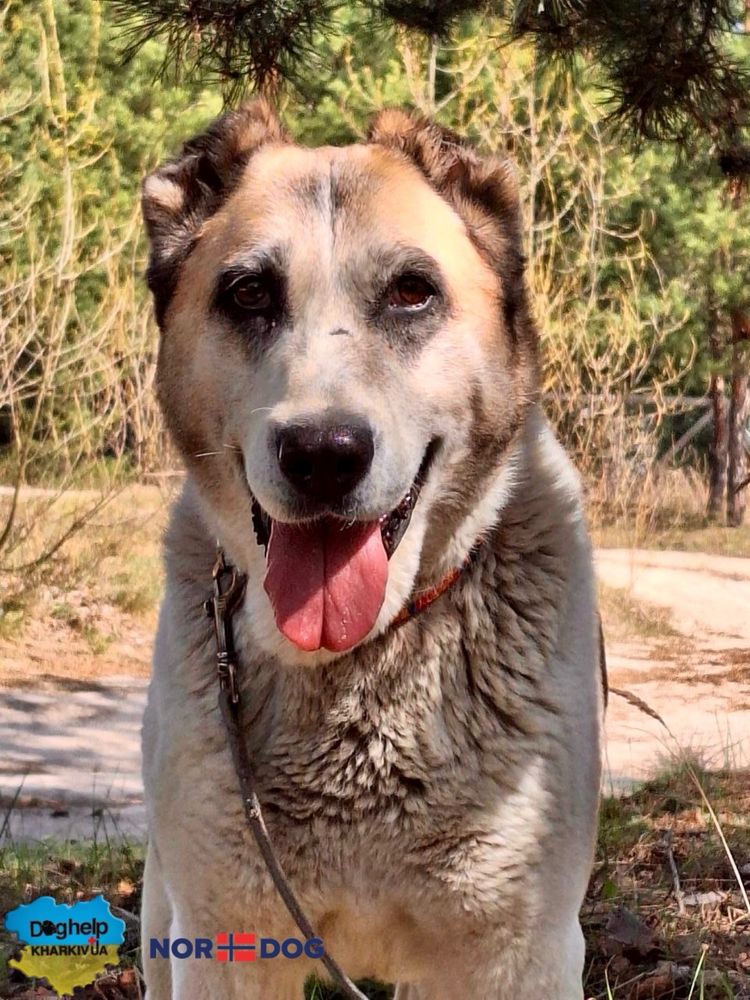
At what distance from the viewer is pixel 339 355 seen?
210cm

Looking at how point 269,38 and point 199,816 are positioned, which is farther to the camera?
point 269,38

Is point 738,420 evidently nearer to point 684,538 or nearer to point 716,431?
point 716,431

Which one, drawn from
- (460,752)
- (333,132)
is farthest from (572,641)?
(333,132)

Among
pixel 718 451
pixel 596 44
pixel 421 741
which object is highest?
pixel 596 44

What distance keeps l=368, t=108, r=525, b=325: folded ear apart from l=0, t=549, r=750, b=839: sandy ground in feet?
8.21

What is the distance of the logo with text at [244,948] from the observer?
2125mm

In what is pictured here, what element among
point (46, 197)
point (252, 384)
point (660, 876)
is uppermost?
point (252, 384)

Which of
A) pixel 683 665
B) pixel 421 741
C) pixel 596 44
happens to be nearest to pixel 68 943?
pixel 421 741

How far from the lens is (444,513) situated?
2.27 meters

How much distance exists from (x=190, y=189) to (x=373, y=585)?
3.01 ft

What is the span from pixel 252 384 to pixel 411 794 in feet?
2.53

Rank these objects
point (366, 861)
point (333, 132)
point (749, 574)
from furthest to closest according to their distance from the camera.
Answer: point (333, 132) → point (749, 574) → point (366, 861)

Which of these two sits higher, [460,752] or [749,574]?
[460,752]

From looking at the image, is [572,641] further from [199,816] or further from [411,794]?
[199,816]
